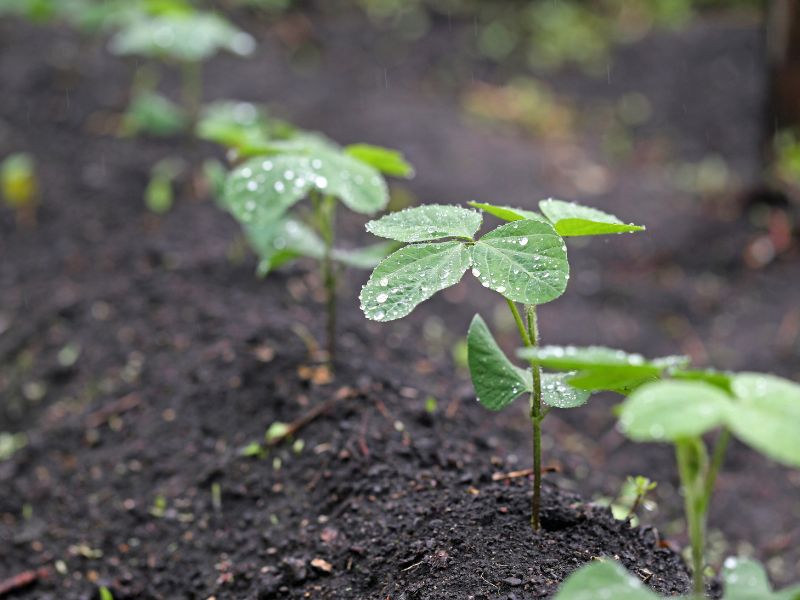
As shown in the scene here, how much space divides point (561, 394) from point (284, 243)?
92cm

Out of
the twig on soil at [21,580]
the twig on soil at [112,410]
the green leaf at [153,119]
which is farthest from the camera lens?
the green leaf at [153,119]

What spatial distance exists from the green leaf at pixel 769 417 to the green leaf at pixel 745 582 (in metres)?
0.25

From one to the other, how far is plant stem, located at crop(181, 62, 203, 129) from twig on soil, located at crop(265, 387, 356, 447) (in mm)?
2173

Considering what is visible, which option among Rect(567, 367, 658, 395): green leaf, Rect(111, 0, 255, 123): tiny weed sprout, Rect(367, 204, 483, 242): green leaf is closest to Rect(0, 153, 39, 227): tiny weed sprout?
Rect(111, 0, 255, 123): tiny weed sprout

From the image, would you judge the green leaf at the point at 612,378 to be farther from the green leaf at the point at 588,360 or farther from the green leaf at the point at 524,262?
the green leaf at the point at 524,262

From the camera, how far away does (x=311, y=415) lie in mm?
1979

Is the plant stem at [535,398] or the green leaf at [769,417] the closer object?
the green leaf at [769,417]

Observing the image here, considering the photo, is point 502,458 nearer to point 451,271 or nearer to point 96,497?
point 451,271

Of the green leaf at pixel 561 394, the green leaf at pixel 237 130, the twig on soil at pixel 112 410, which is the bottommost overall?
the twig on soil at pixel 112 410

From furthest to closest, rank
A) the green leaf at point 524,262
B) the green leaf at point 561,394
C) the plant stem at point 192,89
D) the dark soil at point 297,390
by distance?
the plant stem at point 192,89 → the dark soil at point 297,390 → the green leaf at point 561,394 → the green leaf at point 524,262

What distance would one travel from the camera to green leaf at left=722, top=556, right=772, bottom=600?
1037 millimetres

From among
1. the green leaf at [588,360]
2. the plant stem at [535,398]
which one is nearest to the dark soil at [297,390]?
the plant stem at [535,398]

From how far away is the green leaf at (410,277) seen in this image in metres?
1.22

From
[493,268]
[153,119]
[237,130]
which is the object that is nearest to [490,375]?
[493,268]
